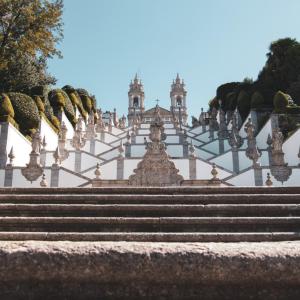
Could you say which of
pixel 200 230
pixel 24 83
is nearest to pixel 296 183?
pixel 200 230

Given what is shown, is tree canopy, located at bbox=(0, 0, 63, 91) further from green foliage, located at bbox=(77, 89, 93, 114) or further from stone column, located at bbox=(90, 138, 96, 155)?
green foliage, located at bbox=(77, 89, 93, 114)

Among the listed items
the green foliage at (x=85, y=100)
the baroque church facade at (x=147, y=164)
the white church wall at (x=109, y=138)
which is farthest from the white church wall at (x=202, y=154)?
the green foliage at (x=85, y=100)

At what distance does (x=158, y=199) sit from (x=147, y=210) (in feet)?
1.79

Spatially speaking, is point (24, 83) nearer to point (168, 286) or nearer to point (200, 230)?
point (200, 230)

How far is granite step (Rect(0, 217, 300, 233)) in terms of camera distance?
208 inches

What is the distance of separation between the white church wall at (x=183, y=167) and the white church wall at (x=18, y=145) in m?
7.63

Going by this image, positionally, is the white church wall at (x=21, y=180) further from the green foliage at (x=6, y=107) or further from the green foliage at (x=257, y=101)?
the green foliage at (x=257, y=101)

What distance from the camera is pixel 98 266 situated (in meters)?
3.11

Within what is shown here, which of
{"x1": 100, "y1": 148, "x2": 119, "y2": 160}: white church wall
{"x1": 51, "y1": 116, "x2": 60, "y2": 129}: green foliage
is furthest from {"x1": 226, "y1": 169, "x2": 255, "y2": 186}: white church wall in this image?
{"x1": 51, "y1": 116, "x2": 60, "y2": 129}: green foliage

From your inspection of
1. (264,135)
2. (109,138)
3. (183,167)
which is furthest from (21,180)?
(264,135)

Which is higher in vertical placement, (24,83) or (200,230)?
(24,83)

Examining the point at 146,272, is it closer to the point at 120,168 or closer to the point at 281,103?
the point at 120,168

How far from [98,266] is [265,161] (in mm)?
18729

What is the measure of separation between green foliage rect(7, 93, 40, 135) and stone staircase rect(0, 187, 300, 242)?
15671 millimetres
